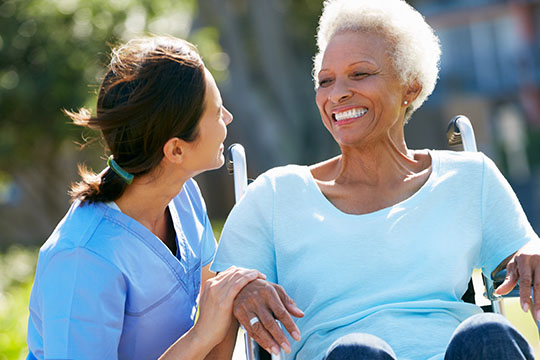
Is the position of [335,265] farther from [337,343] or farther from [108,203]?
[108,203]

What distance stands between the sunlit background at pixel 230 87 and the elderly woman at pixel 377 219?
885 mm

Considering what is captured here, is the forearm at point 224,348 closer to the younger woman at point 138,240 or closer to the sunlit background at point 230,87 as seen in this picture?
the younger woman at point 138,240

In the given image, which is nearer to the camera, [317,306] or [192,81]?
[192,81]

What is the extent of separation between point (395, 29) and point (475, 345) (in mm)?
1322

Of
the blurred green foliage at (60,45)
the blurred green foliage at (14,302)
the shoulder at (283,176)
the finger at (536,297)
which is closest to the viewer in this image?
the finger at (536,297)

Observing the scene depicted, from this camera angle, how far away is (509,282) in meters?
2.57

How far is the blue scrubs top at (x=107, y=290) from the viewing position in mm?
2352

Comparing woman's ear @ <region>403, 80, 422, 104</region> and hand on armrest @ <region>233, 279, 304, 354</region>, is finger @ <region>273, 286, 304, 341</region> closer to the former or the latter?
hand on armrest @ <region>233, 279, 304, 354</region>

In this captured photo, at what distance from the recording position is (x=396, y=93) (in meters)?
3.01

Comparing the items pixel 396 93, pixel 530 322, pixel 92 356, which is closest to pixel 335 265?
pixel 396 93

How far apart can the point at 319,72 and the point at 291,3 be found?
14812mm

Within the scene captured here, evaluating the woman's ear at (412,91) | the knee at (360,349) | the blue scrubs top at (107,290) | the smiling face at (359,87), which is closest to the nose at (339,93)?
the smiling face at (359,87)

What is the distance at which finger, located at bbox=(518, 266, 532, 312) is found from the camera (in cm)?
251

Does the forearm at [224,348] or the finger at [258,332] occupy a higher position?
the finger at [258,332]
